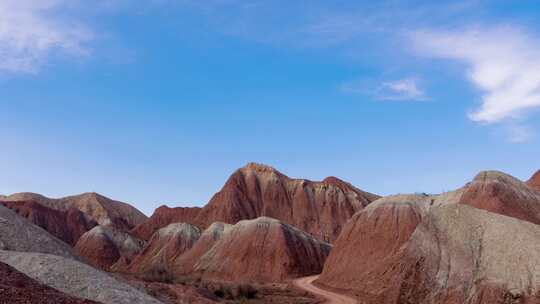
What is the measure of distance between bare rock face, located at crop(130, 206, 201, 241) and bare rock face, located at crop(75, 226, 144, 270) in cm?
747

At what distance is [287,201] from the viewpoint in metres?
109

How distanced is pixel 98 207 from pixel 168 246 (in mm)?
Answer: 55318

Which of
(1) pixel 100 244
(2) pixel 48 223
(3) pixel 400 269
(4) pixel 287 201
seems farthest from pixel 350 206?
(3) pixel 400 269

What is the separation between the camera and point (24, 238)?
87.9 feet

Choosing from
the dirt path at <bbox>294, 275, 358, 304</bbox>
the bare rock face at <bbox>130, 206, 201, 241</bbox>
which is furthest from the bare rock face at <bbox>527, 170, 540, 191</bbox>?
the bare rock face at <bbox>130, 206, 201, 241</bbox>

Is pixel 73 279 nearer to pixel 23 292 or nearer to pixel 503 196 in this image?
pixel 23 292

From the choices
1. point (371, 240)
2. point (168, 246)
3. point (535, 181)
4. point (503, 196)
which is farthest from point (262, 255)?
point (535, 181)

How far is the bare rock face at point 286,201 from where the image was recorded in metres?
104

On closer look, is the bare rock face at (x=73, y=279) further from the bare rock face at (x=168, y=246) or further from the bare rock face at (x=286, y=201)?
the bare rock face at (x=286, y=201)

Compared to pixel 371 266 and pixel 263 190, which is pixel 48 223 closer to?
pixel 263 190

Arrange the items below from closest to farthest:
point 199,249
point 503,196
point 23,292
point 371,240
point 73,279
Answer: point 23,292 < point 73,279 < point 503,196 < point 371,240 < point 199,249

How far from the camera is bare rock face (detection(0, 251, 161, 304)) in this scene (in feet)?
63.0

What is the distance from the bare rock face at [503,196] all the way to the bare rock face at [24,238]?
38.7m

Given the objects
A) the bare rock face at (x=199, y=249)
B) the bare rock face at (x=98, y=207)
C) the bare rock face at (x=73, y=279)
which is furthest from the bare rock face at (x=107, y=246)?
the bare rock face at (x=73, y=279)
